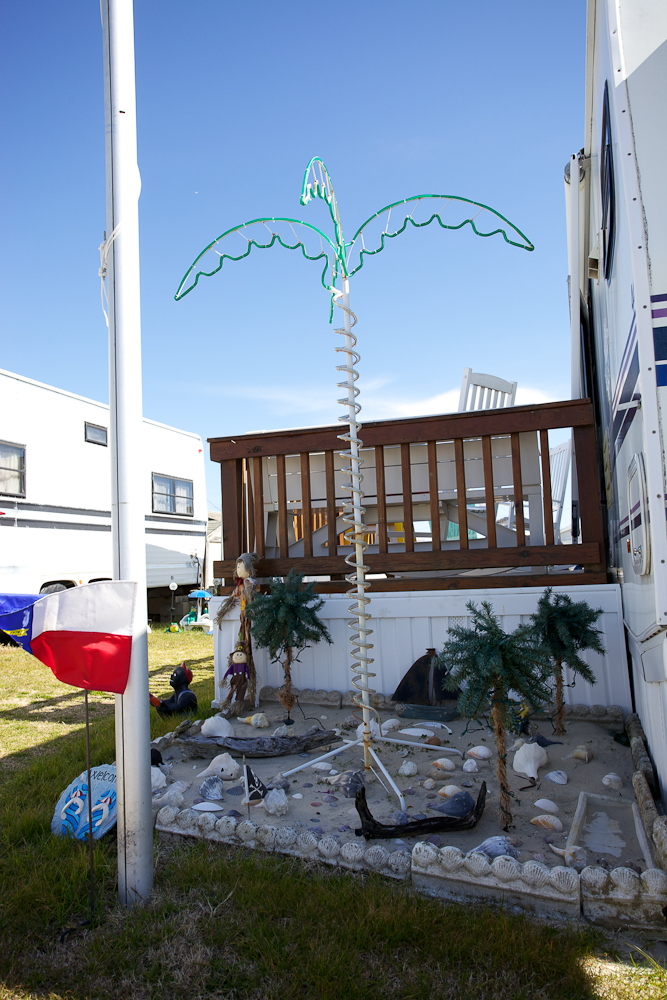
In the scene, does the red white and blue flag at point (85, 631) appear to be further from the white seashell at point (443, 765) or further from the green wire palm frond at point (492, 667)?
the white seashell at point (443, 765)

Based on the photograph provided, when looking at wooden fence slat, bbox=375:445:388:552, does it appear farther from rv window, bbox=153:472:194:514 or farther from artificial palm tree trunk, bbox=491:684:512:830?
rv window, bbox=153:472:194:514

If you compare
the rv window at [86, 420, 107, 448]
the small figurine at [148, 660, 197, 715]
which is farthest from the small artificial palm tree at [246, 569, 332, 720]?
the rv window at [86, 420, 107, 448]

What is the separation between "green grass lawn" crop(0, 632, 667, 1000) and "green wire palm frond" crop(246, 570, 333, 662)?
164 cm

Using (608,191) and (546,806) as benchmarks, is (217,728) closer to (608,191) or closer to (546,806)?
(546,806)

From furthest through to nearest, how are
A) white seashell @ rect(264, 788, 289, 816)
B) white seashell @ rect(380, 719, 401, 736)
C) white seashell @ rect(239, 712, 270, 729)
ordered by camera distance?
white seashell @ rect(239, 712, 270, 729), white seashell @ rect(380, 719, 401, 736), white seashell @ rect(264, 788, 289, 816)

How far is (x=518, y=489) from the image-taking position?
13.0ft

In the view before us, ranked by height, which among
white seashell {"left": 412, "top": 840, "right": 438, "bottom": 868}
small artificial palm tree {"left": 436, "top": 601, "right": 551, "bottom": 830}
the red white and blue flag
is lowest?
white seashell {"left": 412, "top": 840, "right": 438, "bottom": 868}

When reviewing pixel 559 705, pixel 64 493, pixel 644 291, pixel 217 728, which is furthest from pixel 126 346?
pixel 64 493

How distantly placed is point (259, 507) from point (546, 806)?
3.03 metres

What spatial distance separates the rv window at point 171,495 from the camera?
405 inches

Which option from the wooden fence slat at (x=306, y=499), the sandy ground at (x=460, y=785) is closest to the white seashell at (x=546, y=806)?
the sandy ground at (x=460, y=785)

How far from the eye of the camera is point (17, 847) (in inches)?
90.1

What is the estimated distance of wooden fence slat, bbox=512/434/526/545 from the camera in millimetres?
3924

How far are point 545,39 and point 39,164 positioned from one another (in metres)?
3.41
